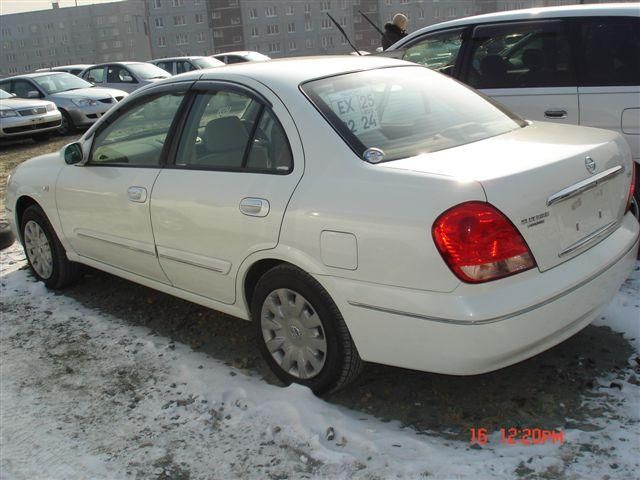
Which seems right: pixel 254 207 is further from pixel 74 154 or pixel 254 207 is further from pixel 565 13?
pixel 565 13

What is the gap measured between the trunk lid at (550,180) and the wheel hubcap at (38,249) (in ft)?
10.5

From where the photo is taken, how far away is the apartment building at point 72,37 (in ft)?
295

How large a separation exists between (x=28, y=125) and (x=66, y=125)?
1499 mm

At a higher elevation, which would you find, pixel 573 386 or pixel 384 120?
pixel 384 120

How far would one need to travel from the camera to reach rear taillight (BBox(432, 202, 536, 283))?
2.51 m

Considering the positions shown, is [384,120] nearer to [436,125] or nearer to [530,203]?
[436,125]

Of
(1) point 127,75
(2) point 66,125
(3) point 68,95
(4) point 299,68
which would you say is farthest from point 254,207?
(1) point 127,75

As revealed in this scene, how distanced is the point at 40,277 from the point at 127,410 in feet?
7.54

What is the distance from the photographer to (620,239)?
3102 millimetres

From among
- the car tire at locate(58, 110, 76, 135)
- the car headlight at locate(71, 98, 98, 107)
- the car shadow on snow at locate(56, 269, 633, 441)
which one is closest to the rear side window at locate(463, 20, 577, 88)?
the car shadow on snow at locate(56, 269, 633, 441)

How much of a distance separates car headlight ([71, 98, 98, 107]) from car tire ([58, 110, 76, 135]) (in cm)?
35

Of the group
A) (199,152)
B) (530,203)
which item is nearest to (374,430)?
(530,203)
